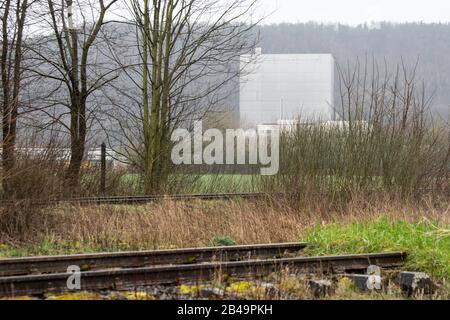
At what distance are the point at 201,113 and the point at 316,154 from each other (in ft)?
20.7

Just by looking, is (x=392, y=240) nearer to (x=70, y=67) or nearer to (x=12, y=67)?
(x=12, y=67)

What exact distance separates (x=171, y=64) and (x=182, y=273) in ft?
46.3

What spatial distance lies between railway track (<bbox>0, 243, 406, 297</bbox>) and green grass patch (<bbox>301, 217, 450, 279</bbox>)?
0.91 feet

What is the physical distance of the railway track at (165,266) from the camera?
5.89 m

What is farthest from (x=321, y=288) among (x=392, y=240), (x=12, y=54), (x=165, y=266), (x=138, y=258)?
(x=12, y=54)

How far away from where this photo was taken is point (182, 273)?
259 inches

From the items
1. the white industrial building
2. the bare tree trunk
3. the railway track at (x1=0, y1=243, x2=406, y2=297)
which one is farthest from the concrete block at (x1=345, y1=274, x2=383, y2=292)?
the white industrial building

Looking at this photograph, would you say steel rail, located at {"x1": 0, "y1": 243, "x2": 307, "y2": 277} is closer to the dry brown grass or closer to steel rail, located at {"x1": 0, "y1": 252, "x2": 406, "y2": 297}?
steel rail, located at {"x1": 0, "y1": 252, "x2": 406, "y2": 297}

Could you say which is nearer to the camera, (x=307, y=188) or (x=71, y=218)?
(x=71, y=218)

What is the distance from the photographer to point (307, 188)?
1419cm

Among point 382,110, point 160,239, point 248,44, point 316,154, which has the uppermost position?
point 248,44

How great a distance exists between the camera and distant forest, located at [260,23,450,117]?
206 feet
